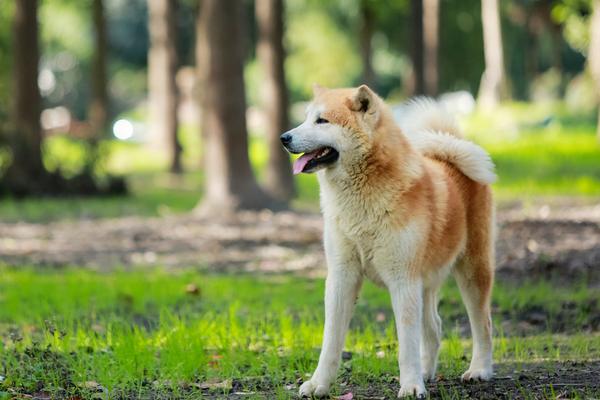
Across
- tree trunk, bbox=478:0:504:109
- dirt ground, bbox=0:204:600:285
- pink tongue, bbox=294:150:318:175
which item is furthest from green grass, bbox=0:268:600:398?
tree trunk, bbox=478:0:504:109

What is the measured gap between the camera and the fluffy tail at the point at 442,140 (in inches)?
257

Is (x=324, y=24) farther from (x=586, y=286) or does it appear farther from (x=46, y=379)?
(x=46, y=379)

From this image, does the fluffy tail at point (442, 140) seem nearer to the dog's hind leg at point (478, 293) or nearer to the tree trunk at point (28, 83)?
the dog's hind leg at point (478, 293)

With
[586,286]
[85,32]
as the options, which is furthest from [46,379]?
[85,32]

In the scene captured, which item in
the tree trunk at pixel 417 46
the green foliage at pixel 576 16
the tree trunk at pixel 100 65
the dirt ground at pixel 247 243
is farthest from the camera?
the tree trunk at pixel 100 65

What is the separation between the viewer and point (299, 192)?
20016 millimetres

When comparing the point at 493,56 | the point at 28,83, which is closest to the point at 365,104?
the point at 28,83

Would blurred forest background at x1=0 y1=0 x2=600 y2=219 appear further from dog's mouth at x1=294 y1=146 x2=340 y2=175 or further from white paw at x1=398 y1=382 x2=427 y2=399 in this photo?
white paw at x1=398 y1=382 x2=427 y2=399

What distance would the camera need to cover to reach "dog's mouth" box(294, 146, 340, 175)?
18.7 ft

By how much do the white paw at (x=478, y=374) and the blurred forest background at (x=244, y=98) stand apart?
285 centimetres

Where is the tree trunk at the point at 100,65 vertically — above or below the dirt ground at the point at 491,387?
above

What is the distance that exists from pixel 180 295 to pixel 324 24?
125 ft

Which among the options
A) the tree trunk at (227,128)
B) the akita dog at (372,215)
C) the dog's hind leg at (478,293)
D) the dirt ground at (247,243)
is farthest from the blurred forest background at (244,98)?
the akita dog at (372,215)

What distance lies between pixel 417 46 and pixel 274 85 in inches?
203
